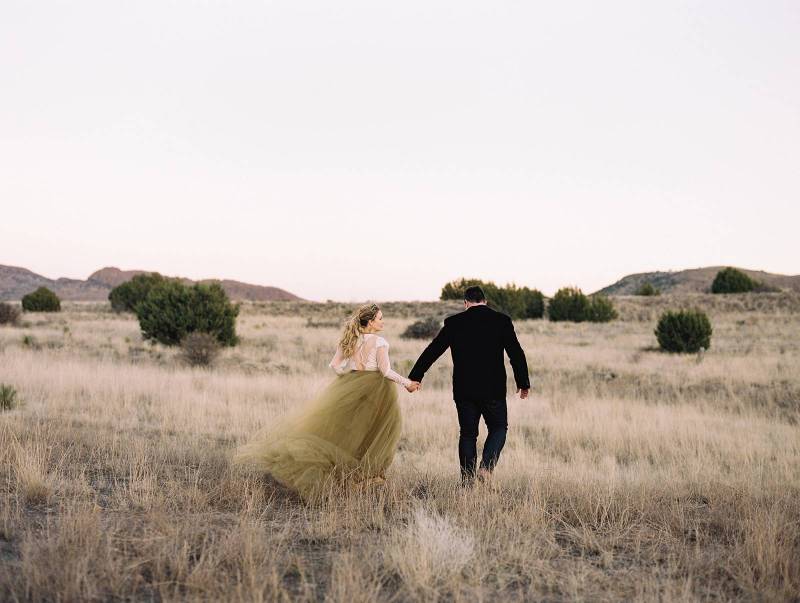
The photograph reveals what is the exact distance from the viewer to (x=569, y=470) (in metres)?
7.55

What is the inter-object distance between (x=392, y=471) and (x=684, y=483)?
9.75 ft

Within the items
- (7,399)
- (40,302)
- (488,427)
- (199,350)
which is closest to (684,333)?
(199,350)

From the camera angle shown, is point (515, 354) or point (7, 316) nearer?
point (515, 354)

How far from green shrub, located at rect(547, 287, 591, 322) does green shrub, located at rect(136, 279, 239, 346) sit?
24020 millimetres

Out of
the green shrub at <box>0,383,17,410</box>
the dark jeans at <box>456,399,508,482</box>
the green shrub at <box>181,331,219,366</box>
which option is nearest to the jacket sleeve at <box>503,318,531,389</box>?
the dark jeans at <box>456,399,508,482</box>

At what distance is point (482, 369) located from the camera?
605 cm

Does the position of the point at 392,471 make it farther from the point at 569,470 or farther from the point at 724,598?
the point at 724,598

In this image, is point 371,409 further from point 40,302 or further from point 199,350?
point 40,302

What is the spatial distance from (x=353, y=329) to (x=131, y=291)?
4576 cm

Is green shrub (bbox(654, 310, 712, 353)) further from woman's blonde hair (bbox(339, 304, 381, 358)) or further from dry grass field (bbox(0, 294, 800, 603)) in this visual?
woman's blonde hair (bbox(339, 304, 381, 358))

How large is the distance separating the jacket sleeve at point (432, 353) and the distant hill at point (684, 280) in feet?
Result: 332

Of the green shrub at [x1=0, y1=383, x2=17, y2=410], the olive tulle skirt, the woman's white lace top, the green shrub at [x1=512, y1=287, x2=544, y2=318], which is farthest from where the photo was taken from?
the green shrub at [x1=512, y1=287, x2=544, y2=318]

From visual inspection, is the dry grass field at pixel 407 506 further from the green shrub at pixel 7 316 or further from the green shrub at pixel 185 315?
the green shrub at pixel 7 316

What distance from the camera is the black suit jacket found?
6.05 meters
